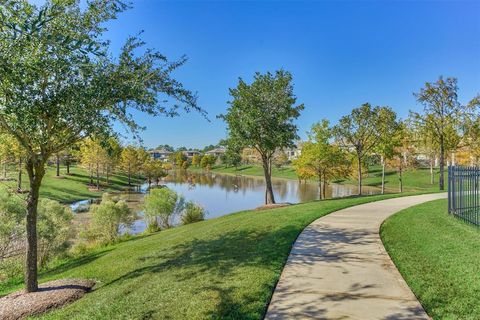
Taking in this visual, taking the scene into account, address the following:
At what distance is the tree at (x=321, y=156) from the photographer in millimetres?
31469

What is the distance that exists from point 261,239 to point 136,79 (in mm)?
5358

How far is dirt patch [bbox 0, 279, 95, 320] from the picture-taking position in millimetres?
6750

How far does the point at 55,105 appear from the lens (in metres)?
7.06

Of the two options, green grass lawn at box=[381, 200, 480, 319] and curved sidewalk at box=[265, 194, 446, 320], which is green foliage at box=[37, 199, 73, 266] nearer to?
curved sidewalk at box=[265, 194, 446, 320]

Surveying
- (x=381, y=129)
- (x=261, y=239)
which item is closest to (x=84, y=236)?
(x=261, y=239)

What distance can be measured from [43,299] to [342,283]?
20.2 feet

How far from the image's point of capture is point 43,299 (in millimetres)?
7281

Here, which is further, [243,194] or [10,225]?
[243,194]

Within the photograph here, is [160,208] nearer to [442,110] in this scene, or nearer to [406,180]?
[442,110]

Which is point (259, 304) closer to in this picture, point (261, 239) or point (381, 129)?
point (261, 239)

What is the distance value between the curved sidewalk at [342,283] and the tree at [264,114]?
11.0m

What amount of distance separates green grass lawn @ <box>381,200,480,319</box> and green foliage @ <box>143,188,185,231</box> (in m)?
15.1

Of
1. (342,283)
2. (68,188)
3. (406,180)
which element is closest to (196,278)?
(342,283)

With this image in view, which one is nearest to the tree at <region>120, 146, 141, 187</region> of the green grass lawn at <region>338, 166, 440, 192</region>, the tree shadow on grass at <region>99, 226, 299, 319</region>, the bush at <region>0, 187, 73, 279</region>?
the green grass lawn at <region>338, 166, 440, 192</region>
